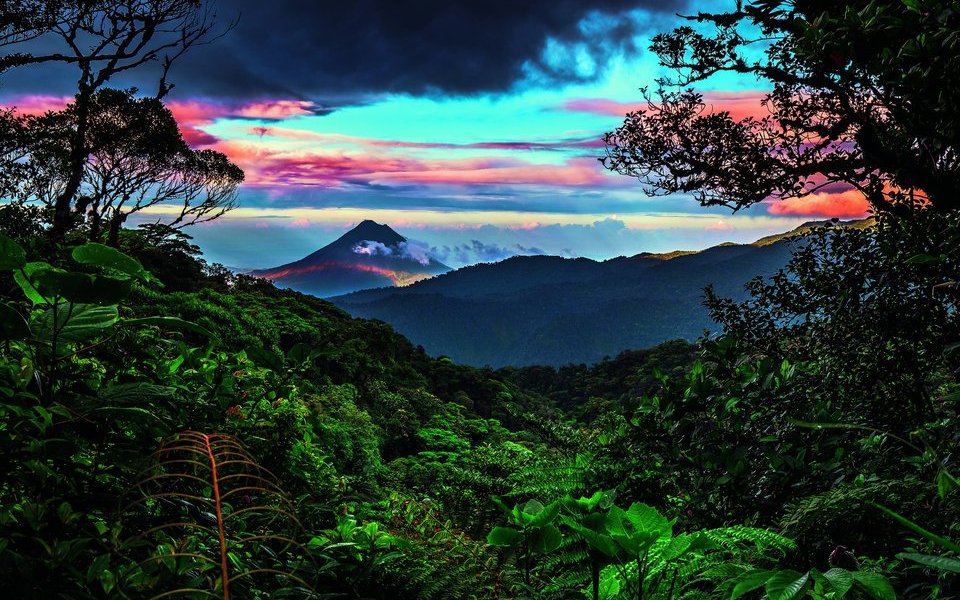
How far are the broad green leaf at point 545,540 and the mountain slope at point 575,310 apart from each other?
89.9 meters

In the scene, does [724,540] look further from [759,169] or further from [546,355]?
[546,355]

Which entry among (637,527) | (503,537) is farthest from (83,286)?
(637,527)

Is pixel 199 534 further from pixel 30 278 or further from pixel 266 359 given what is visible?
pixel 30 278

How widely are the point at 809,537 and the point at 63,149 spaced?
709 inches

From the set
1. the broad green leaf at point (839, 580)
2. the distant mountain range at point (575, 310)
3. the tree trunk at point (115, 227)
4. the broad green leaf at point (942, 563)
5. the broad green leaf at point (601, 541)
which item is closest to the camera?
the broad green leaf at point (942, 563)

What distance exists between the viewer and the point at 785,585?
0.98 metres

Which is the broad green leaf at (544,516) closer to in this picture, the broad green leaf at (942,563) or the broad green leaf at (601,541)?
the broad green leaf at (601,541)

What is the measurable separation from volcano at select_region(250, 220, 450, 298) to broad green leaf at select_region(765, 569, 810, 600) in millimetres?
170926

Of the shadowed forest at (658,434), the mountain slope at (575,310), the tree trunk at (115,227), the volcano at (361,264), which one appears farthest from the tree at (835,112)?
the volcano at (361,264)

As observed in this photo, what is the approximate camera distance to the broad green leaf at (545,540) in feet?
4.64

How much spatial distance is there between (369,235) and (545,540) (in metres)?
185

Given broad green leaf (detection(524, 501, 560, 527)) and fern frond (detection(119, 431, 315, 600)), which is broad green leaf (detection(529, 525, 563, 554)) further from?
fern frond (detection(119, 431, 315, 600))

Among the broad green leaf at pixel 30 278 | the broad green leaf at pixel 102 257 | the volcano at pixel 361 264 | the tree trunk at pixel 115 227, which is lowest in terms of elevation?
the broad green leaf at pixel 30 278

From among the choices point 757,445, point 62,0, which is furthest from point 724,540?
point 62,0
